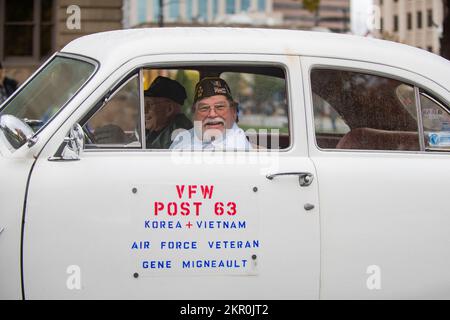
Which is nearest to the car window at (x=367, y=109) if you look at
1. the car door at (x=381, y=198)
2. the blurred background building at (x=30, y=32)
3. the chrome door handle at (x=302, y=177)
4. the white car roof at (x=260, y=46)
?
the car door at (x=381, y=198)

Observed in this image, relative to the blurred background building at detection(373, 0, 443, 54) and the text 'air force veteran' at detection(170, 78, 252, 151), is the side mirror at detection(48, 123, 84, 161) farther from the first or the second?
the blurred background building at detection(373, 0, 443, 54)

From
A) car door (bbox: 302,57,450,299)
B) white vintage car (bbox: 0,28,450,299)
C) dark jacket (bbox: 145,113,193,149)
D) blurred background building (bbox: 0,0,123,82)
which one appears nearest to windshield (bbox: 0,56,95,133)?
white vintage car (bbox: 0,28,450,299)

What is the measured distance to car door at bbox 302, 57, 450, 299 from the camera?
4543mm

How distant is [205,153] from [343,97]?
80cm

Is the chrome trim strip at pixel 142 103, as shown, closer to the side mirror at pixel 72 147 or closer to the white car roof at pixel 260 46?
the white car roof at pixel 260 46

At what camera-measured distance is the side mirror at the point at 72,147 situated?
14.6 ft

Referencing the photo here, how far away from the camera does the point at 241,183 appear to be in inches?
176

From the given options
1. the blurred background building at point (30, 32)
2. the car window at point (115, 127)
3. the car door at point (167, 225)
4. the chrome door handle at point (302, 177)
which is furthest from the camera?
Result: the blurred background building at point (30, 32)

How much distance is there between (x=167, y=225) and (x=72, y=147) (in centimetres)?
57

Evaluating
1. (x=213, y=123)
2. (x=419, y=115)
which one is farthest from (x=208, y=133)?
(x=419, y=115)

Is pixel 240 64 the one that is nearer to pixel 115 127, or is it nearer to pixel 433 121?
pixel 115 127

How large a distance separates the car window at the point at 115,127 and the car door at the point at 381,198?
84 cm

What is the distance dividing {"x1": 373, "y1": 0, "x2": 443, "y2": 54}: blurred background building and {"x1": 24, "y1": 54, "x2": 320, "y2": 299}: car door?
79.5m

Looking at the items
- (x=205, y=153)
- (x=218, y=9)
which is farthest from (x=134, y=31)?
(x=218, y=9)
